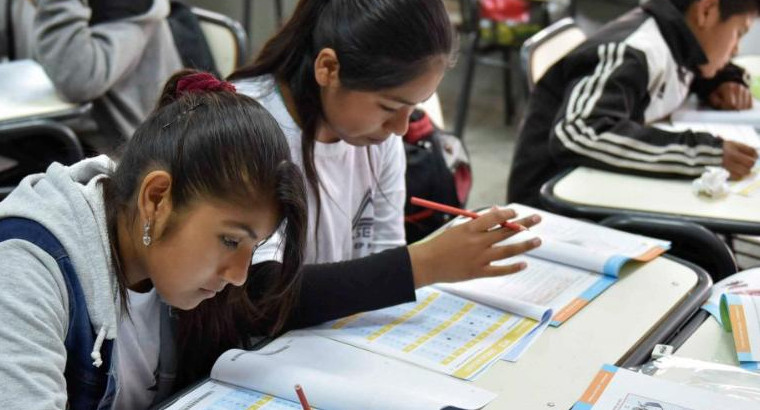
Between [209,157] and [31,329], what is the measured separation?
0.27m

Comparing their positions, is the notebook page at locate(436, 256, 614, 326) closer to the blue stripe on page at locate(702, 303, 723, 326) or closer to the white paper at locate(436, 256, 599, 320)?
the white paper at locate(436, 256, 599, 320)

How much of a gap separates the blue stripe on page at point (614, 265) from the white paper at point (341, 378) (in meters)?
0.44

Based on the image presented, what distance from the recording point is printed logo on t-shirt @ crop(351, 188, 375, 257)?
1792 millimetres

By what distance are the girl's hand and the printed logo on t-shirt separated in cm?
36

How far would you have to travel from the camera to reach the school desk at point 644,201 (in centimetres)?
179

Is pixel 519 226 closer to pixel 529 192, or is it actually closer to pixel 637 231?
pixel 637 231

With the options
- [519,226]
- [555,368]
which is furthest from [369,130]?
[555,368]

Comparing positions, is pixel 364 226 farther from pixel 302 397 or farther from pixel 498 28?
pixel 498 28

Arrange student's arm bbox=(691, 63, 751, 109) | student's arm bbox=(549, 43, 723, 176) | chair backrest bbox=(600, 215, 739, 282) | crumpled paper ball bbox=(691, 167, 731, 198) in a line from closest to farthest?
1. chair backrest bbox=(600, 215, 739, 282)
2. crumpled paper ball bbox=(691, 167, 731, 198)
3. student's arm bbox=(549, 43, 723, 176)
4. student's arm bbox=(691, 63, 751, 109)

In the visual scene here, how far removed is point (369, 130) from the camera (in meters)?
1.57

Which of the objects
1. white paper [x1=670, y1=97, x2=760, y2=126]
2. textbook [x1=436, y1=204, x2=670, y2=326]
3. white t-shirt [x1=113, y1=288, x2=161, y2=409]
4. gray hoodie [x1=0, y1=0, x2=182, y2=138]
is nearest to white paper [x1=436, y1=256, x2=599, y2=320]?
textbook [x1=436, y1=204, x2=670, y2=326]

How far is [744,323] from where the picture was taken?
1.38 metres

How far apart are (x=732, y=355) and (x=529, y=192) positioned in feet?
3.18

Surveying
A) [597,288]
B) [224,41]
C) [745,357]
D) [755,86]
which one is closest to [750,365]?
[745,357]
